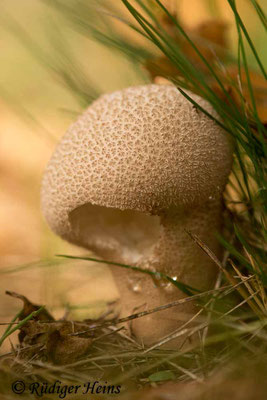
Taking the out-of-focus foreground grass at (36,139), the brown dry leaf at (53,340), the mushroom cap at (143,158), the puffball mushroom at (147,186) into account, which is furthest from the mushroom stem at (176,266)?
the out-of-focus foreground grass at (36,139)

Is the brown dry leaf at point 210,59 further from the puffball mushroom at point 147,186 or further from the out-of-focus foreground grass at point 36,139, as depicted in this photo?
the puffball mushroom at point 147,186

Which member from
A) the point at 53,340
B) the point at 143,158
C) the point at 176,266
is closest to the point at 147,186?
the point at 143,158

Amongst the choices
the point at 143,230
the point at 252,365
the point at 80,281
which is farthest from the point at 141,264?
the point at 80,281

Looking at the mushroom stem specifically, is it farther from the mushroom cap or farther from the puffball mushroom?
the mushroom cap

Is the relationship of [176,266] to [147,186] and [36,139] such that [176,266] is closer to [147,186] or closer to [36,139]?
[147,186]

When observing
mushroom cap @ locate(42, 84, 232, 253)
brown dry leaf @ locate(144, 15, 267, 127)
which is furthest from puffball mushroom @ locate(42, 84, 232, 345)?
brown dry leaf @ locate(144, 15, 267, 127)

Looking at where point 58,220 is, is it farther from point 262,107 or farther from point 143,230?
point 262,107
